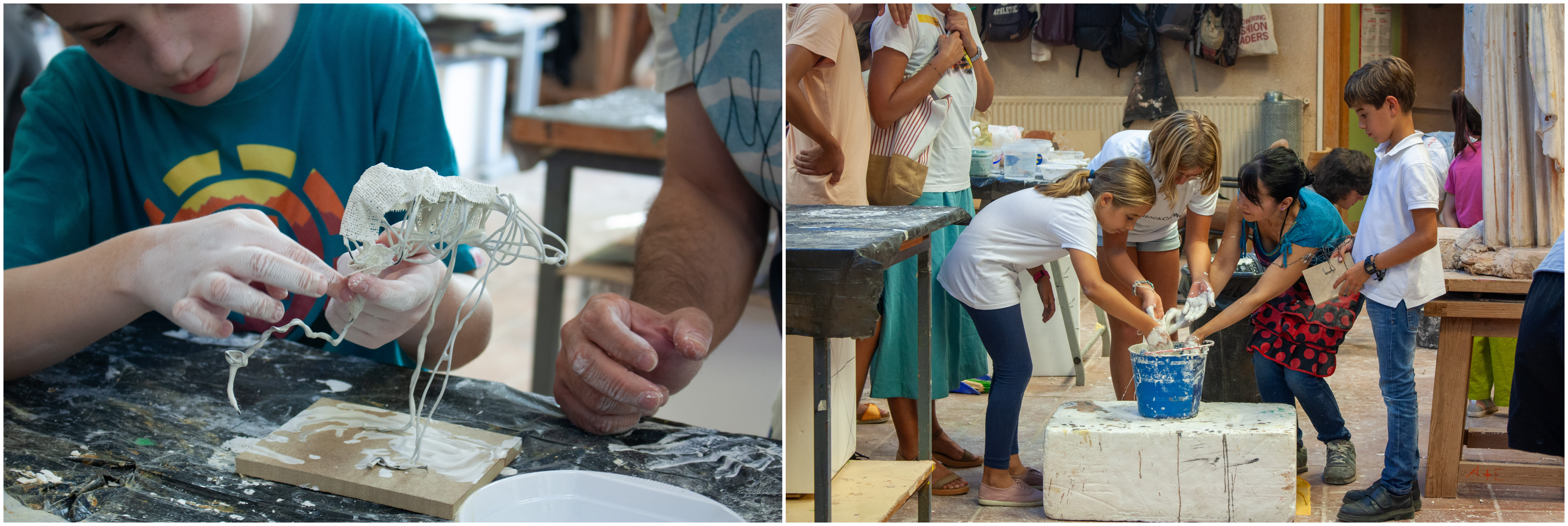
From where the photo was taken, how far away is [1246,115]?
1708mm

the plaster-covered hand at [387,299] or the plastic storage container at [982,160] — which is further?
the plastic storage container at [982,160]

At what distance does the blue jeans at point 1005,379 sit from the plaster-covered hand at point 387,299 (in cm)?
101

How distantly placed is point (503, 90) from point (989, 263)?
5812 millimetres

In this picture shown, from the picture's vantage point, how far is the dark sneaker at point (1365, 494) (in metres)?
1.71

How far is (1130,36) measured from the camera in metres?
1.75

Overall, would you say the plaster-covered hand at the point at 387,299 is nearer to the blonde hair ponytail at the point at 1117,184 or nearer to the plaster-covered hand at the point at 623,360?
the plaster-covered hand at the point at 623,360

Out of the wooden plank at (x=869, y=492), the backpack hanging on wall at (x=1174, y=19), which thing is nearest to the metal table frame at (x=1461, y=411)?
the backpack hanging on wall at (x=1174, y=19)

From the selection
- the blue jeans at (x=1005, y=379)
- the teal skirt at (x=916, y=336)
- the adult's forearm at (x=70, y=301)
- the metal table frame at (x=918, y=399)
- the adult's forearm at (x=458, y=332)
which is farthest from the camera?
the teal skirt at (x=916, y=336)

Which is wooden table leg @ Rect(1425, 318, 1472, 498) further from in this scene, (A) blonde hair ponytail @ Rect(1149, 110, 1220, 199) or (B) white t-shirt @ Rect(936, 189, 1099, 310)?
(B) white t-shirt @ Rect(936, 189, 1099, 310)

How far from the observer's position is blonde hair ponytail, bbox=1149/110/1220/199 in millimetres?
1723


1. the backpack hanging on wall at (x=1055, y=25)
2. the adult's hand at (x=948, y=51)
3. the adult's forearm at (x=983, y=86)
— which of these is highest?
the backpack hanging on wall at (x=1055, y=25)

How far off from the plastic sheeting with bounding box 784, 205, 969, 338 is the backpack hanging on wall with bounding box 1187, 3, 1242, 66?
2.04ft

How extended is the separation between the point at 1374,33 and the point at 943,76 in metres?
0.71

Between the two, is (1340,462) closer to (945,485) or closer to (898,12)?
(945,485)
